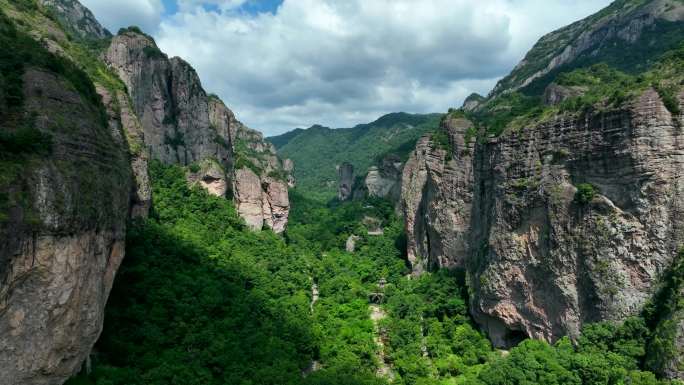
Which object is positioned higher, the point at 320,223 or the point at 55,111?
the point at 55,111

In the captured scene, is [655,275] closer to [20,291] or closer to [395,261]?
[20,291]

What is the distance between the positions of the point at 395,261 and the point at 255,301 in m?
31.2

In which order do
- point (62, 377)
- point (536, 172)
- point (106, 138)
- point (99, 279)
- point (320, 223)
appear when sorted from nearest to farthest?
point (62, 377)
point (99, 279)
point (106, 138)
point (536, 172)
point (320, 223)

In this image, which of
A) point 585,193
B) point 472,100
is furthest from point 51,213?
point 472,100

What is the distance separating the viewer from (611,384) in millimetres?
23672

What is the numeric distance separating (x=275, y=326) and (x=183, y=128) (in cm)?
4282

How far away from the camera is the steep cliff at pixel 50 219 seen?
1587cm

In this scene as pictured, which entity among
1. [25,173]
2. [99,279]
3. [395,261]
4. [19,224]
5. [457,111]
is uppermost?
[457,111]

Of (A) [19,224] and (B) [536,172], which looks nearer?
(A) [19,224]

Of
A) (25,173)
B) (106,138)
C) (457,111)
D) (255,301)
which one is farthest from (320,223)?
(25,173)

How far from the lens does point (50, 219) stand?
56.2ft

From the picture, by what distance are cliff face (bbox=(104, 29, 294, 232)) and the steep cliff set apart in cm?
3661

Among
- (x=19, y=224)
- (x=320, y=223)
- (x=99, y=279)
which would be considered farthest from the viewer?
(x=320, y=223)

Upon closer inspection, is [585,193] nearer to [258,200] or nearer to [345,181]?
[258,200]
